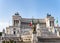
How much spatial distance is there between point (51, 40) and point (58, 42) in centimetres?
134

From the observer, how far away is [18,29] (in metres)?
77.1

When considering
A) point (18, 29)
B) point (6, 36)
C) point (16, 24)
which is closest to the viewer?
point (6, 36)

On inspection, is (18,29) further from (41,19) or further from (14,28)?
(41,19)

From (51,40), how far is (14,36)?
27526mm

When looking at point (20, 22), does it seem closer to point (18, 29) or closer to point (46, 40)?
point (18, 29)

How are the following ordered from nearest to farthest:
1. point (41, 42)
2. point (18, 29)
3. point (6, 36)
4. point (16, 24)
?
point (41, 42) → point (6, 36) → point (18, 29) → point (16, 24)

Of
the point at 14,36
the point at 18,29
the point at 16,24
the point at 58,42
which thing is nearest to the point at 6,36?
the point at 14,36

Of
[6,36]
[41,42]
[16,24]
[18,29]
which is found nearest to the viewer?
[41,42]

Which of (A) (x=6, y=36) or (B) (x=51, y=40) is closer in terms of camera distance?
(B) (x=51, y=40)

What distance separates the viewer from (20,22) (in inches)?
3287

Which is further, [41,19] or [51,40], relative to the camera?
[41,19]

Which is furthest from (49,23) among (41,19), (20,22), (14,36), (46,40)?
(46,40)

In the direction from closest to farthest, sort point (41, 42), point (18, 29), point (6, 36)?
point (41, 42), point (6, 36), point (18, 29)

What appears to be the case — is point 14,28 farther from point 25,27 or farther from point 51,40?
point 51,40
